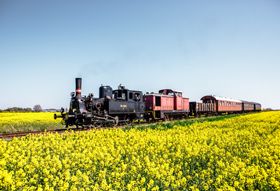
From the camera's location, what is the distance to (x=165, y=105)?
39.8 meters

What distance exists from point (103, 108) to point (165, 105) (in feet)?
45.1

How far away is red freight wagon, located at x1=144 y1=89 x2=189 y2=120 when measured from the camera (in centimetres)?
3697

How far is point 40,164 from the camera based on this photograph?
9.09 meters

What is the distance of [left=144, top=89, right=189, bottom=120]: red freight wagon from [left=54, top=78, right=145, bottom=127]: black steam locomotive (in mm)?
4244

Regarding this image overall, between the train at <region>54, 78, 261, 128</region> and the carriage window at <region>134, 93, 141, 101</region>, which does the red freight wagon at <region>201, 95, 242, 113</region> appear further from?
the carriage window at <region>134, 93, 141, 101</region>

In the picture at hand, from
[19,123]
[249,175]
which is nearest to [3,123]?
[19,123]

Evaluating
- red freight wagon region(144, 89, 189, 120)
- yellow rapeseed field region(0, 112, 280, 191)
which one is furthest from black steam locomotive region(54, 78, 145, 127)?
yellow rapeseed field region(0, 112, 280, 191)

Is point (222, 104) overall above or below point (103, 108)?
above

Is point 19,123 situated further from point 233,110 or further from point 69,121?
point 233,110

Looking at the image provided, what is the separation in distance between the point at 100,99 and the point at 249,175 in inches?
799

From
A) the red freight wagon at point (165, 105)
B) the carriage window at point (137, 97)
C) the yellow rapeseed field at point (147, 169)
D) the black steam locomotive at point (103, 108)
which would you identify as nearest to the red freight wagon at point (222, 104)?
the red freight wagon at point (165, 105)

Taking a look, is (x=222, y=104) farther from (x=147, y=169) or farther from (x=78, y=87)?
(x=147, y=169)

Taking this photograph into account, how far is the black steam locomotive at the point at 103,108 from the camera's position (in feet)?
82.5

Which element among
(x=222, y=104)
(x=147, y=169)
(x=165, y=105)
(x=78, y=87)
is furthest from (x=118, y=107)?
(x=222, y=104)
